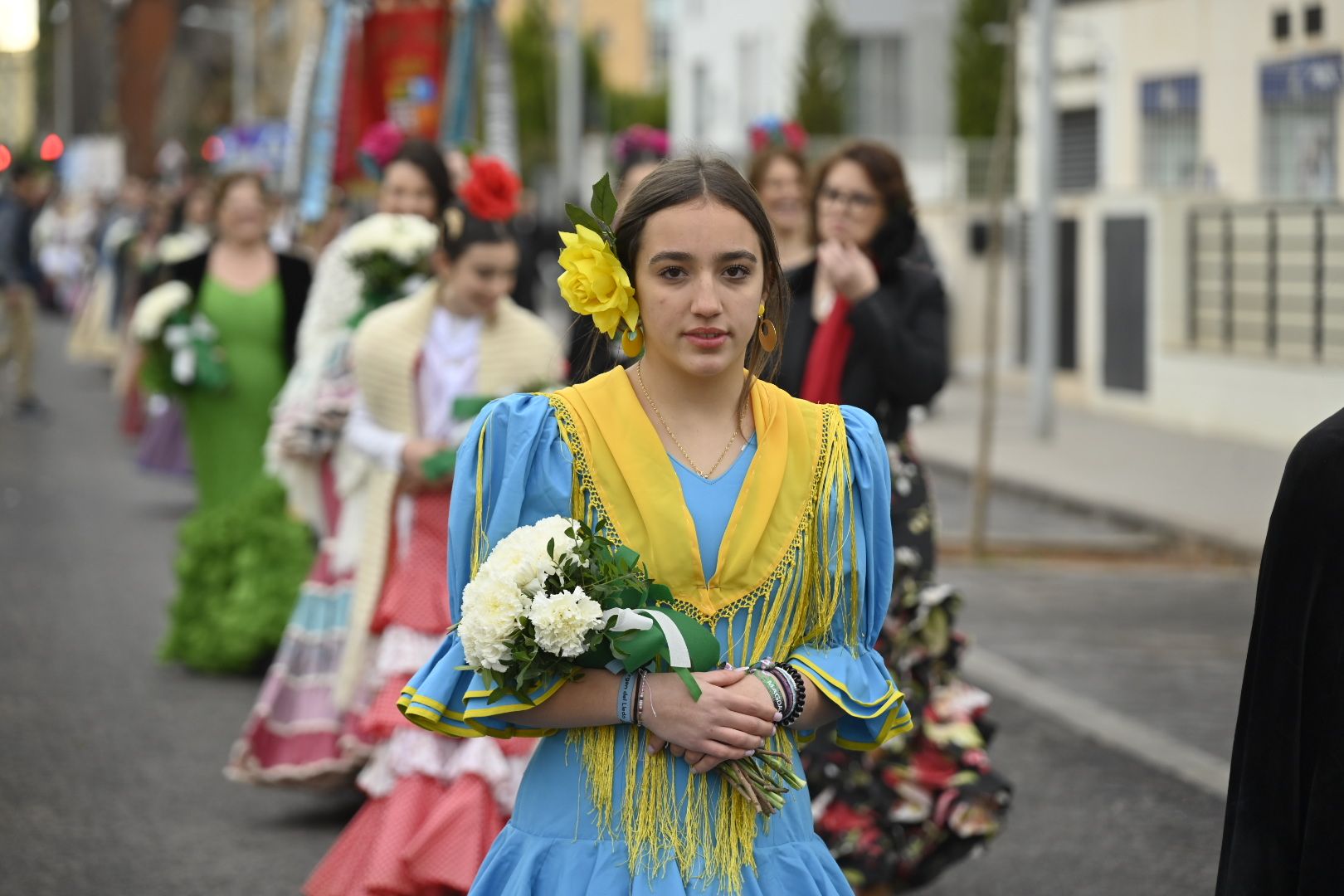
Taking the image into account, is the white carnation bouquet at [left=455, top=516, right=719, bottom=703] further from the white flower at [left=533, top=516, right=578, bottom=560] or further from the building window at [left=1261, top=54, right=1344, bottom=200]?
the building window at [left=1261, top=54, right=1344, bottom=200]

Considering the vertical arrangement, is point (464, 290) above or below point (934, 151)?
below

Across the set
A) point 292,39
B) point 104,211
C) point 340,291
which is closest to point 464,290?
point 340,291

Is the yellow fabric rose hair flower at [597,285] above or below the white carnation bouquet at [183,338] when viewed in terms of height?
above

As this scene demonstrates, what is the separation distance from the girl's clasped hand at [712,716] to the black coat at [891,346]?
2.29 meters

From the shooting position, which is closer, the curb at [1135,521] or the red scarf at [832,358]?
the red scarf at [832,358]

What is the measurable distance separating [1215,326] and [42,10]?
85.6m

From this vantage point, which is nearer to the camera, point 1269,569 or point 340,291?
point 1269,569

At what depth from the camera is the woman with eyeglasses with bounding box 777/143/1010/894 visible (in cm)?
573

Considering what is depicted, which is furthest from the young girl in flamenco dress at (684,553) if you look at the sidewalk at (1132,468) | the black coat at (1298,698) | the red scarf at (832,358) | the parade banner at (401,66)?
the parade banner at (401,66)

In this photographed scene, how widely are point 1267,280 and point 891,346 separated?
12.9 meters

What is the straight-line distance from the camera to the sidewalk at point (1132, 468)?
538 inches

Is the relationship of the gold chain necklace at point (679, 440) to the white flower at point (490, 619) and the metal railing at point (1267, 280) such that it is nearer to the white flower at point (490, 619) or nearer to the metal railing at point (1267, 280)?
the white flower at point (490, 619)

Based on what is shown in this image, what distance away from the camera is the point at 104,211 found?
38750mm

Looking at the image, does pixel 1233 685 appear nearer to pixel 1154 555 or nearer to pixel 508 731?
pixel 1154 555
